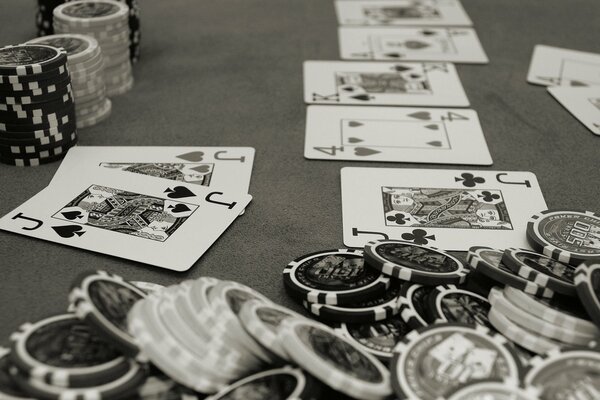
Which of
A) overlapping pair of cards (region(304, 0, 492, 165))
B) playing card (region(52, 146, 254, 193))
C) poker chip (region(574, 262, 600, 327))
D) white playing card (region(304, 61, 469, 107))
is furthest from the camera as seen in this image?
white playing card (region(304, 61, 469, 107))

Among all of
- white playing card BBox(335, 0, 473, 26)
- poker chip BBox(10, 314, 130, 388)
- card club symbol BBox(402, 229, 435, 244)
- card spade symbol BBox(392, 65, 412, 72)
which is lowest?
card club symbol BBox(402, 229, 435, 244)

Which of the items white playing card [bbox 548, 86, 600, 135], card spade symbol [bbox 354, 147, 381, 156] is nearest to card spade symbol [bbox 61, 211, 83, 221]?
card spade symbol [bbox 354, 147, 381, 156]

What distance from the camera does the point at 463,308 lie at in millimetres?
1870

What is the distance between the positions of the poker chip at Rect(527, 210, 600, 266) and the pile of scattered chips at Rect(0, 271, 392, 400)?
2.39ft

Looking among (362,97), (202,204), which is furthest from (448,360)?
(362,97)

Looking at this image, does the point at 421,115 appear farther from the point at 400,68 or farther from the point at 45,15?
the point at 45,15

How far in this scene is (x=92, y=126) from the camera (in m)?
2.91

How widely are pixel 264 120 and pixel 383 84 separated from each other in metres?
0.63

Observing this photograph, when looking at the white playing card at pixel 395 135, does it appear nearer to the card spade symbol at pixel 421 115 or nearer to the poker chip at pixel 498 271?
the card spade symbol at pixel 421 115

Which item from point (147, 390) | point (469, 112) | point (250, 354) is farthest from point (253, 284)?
point (469, 112)

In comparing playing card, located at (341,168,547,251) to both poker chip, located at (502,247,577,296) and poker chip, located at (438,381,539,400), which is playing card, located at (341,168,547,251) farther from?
poker chip, located at (438,381,539,400)

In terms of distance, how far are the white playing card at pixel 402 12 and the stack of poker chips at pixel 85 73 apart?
1650mm

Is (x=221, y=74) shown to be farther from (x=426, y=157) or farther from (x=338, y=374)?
(x=338, y=374)

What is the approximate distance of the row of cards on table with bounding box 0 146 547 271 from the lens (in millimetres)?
2201
